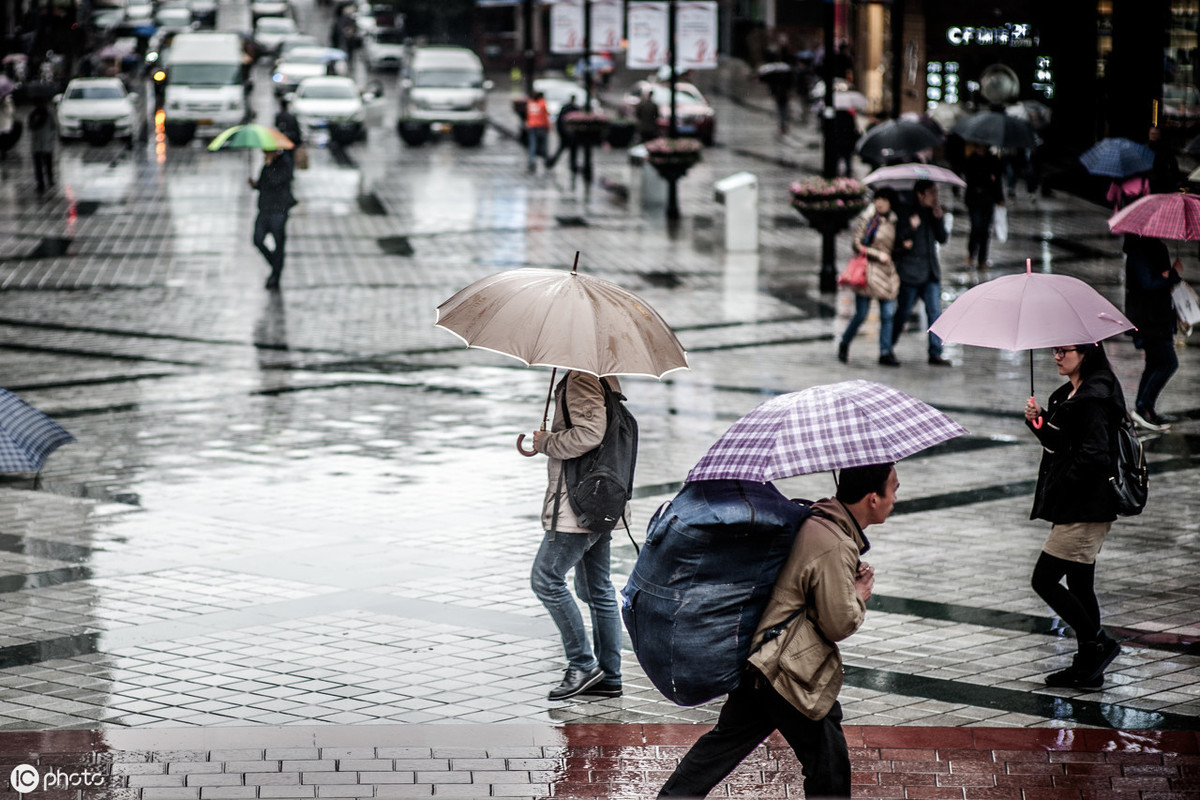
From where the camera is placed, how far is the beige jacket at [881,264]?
46.8 feet

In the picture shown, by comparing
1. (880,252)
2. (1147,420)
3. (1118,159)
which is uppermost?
(1118,159)

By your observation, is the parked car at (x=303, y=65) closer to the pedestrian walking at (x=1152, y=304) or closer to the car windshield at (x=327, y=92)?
the car windshield at (x=327, y=92)

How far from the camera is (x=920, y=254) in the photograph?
1443cm

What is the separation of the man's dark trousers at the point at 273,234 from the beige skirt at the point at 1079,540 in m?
13.5

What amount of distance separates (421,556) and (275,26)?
6087 centimetres

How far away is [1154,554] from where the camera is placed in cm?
886

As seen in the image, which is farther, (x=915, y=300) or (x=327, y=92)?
(x=327, y=92)

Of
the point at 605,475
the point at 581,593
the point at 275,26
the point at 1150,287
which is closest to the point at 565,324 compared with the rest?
the point at 605,475

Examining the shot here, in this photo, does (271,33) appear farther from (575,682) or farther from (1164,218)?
(575,682)

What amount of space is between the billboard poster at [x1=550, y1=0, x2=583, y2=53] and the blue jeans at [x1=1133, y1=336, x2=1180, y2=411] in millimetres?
24792

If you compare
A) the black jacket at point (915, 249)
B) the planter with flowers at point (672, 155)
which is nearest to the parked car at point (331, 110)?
the planter with flowers at point (672, 155)

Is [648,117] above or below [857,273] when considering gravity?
above

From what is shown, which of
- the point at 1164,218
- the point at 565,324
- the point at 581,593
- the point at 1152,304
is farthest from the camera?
the point at 1152,304

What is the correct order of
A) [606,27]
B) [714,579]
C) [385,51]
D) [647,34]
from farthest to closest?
[385,51]
[606,27]
[647,34]
[714,579]
